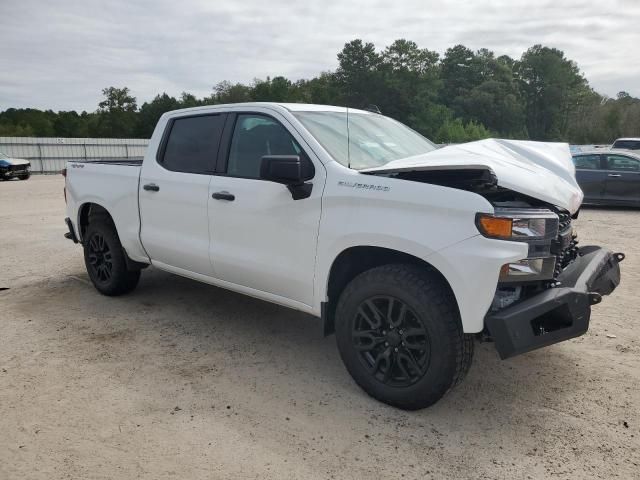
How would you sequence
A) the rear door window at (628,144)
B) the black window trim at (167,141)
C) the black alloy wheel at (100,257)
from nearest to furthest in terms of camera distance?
the black window trim at (167,141), the black alloy wheel at (100,257), the rear door window at (628,144)

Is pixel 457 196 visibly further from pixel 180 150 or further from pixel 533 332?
pixel 180 150

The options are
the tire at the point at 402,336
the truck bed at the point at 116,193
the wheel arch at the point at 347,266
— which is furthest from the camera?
the truck bed at the point at 116,193

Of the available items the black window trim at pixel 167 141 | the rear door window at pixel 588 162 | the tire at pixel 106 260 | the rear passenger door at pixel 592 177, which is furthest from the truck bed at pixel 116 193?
the rear door window at pixel 588 162

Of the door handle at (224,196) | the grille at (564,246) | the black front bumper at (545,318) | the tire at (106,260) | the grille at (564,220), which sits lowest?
the tire at (106,260)

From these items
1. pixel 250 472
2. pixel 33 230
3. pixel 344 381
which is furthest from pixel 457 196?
pixel 33 230

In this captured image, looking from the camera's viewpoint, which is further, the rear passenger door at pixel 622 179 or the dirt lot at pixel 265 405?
the rear passenger door at pixel 622 179

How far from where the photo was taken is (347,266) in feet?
11.6

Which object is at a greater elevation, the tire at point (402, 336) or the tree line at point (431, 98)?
the tree line at point (431, 98)

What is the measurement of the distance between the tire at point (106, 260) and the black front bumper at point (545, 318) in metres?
3.86

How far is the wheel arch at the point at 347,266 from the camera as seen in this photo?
340 centimetres

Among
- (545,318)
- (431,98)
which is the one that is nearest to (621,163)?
(545,318)

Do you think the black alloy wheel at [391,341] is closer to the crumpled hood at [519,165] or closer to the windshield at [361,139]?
the crumpled hood at [519,165]

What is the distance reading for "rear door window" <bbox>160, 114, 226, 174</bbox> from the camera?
436 centimetres

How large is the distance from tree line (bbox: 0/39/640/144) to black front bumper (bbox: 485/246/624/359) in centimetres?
6311
